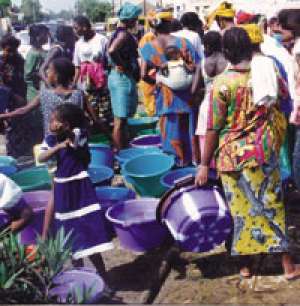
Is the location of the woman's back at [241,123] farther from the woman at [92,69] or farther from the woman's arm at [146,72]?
the woman at [92,69]

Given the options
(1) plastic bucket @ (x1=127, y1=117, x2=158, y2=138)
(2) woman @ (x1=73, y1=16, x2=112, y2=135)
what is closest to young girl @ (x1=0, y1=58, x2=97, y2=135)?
(2) woman @ (x1=73, y1=16, x2=112, y2=135)

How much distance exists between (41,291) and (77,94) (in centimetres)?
173

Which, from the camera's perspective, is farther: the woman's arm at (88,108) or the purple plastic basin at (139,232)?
the woman's arm at (88,108)

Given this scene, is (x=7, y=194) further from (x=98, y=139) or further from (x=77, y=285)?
(x=98, y=139)

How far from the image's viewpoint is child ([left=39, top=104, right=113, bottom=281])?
386cm

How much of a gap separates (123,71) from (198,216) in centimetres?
295

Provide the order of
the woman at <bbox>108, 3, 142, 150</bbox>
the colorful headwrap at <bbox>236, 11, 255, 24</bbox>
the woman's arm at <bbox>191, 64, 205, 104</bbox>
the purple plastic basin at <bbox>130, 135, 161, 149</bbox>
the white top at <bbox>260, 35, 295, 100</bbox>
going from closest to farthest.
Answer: the white top at <bbox>260, 35, 295, 100</bbox> → the colorful headwrap at <bbox>236, 11, 255, 24</bbox> → the woman's arm at <bbox>191, 64, 205, 104</bbox> → the woman at <bbox>108, 3, 142, 150</bbox> → the purple plastic basin at <bbox>130, 135, 161, 149</bbox>

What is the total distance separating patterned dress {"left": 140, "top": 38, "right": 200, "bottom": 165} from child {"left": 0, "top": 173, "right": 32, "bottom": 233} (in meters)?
2.62

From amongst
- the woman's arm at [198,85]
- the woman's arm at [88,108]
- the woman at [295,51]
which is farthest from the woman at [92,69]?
the woman at [295,51]

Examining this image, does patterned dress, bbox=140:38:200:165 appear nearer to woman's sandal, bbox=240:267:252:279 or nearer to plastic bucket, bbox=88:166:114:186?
plastic bucket, bbox=88:166:114:186

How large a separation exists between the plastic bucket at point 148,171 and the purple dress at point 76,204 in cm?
124

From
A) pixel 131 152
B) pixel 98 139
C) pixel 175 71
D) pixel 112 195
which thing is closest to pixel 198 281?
pixel 112 195

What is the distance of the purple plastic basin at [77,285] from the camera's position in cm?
306

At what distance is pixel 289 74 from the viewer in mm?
4691
